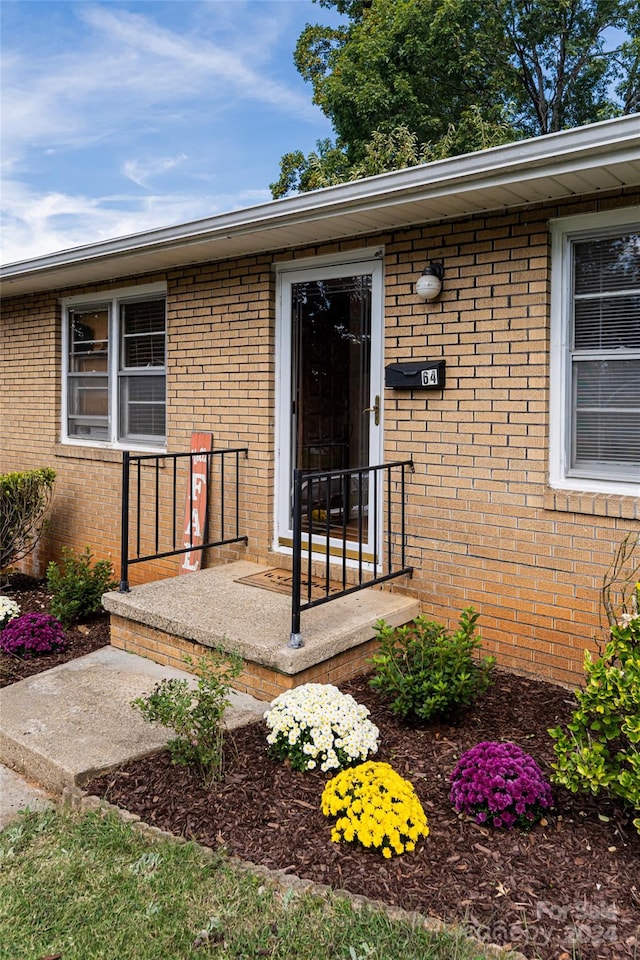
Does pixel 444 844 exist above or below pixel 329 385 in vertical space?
below

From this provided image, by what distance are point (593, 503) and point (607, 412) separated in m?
0.51

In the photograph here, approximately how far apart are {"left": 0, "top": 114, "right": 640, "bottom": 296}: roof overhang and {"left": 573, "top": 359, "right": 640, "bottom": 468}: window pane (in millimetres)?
914

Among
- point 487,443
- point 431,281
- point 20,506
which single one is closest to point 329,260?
point 431,281

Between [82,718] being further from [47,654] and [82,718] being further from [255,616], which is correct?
[47,654]

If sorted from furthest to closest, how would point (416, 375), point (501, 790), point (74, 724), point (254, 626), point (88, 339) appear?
point (88, 339), point (416, 375), point (254, 626), point (74, 724), point (501, 790)

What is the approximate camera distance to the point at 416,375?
443 cm

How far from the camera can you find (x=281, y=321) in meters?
5.32

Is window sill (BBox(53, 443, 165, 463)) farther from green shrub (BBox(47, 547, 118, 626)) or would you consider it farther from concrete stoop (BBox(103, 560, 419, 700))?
concrete stoop (BBox(103, 560, 419, 700))

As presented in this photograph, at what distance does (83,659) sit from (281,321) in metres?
2.69

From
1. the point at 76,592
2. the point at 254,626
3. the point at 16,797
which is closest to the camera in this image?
the point at 16,797

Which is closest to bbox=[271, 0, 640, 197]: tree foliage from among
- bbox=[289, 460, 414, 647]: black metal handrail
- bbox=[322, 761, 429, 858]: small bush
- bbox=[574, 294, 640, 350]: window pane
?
bbox=[289, 460, 414, 647]: black metal handrail

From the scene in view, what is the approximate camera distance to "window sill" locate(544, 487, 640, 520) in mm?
3689

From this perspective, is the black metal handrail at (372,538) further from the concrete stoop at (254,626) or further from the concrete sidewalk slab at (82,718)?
the concrete sidewalk slab at (82,718)

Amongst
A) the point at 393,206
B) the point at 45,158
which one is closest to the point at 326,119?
the point at 45,158
